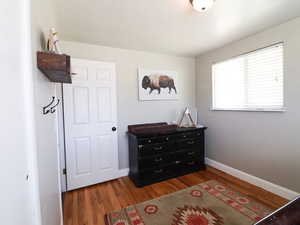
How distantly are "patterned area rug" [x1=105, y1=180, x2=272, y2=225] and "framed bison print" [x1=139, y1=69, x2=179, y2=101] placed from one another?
5.81 ft

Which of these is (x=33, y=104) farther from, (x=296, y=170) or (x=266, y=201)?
(x=296, y=170)

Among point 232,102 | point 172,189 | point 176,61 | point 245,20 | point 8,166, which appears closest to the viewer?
point 8,166

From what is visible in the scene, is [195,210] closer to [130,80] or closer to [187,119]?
[187,119]

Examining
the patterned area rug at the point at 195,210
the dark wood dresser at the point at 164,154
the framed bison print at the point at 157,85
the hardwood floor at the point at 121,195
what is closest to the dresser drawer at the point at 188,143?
the dark wood dresser at the point at 164,154

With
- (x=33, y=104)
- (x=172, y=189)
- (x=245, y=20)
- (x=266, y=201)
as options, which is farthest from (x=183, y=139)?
(x=33, y=104)

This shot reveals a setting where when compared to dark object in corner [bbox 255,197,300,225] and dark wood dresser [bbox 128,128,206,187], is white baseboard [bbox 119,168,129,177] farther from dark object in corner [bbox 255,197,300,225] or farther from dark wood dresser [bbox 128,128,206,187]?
dark object in corner [bbox 255,197,300,225]

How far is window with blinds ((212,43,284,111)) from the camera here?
6.87 feet

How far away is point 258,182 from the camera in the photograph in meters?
2.29

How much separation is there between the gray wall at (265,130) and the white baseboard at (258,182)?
63 millimetres

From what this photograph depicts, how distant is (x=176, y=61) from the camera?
3223mm


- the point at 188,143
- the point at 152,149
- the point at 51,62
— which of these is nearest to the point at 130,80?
the point at 152,149

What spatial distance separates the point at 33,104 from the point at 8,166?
0.32m

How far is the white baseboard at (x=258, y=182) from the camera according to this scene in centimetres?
197

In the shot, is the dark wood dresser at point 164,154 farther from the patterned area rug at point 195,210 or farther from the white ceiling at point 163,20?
the white ceiling at point 163,20
